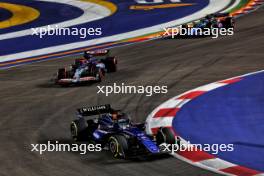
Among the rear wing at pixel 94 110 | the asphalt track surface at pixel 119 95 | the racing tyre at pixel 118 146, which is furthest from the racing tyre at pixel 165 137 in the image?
the rear wing at pixel 94 110

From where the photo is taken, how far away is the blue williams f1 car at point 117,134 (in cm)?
1459

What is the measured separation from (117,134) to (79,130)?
54.8 inches

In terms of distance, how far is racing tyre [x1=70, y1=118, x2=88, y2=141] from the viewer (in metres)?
16.0

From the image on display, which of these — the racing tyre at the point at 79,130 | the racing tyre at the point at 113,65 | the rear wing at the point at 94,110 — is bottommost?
the racing tyre at the point at 113,65

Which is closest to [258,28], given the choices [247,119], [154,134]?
[247,119]

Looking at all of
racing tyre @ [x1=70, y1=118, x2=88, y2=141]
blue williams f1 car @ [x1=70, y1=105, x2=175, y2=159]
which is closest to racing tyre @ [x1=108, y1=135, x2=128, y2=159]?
blue williams f1 car @ [x1=70, y1=105, x2=175, y2=159]

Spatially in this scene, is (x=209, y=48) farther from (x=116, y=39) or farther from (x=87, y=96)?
(x=87, y=96)

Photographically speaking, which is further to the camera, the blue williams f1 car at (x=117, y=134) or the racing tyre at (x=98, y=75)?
the racing tyre at (x=98, y=75)

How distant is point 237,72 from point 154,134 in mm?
7829

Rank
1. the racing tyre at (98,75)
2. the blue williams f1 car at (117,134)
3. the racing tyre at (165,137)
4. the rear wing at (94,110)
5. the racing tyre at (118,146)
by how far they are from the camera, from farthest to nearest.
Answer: the racing tyre at (98,75) → the rear wing at (94,110) → the racing tyre at (165,137) → the blue williams f1 car at (117,134) → the racing tyre at (118,146)

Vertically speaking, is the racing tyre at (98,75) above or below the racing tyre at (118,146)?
below

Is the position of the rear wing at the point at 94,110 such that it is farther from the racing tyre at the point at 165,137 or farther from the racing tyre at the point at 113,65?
the racing tyre at the point at 113,65

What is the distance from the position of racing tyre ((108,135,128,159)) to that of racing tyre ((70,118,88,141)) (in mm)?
1206

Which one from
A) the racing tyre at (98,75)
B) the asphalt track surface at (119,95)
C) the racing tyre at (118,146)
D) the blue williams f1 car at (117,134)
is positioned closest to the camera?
the asphalt track surface at (119,95)
